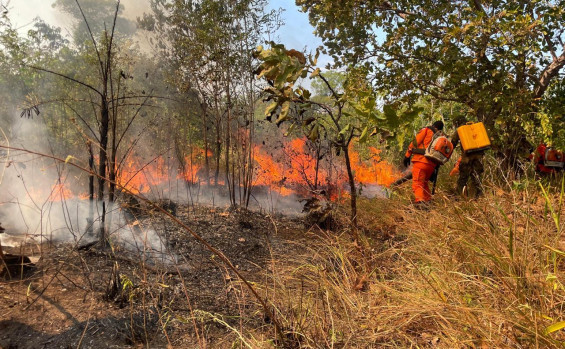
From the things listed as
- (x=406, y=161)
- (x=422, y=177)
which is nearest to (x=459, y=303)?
(x=422, y=177)

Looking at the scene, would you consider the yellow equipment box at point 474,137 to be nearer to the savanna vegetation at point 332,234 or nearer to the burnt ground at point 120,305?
the savanna vegetation at point 332,234

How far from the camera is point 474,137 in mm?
5188

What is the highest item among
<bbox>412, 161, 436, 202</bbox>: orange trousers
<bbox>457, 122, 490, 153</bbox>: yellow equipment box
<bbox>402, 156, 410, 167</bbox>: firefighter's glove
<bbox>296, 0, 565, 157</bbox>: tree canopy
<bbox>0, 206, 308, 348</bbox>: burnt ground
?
<bbox>296, 0, 565, 157</bbox>: tree canopy

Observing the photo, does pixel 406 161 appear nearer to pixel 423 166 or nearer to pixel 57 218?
pixel 423 166

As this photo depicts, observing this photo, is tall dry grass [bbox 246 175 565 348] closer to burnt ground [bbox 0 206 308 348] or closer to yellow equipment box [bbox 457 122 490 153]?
burnt ground [bbox 0 206 308 348]

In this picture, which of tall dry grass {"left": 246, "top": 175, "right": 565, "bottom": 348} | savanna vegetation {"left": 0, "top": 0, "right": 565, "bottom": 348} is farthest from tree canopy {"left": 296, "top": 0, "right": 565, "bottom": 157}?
tall dry grass {"left": 246, "top": 175, "right": 565, "bottom": 348}

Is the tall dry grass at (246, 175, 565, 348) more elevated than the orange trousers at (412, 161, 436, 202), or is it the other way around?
the orange trousers at (412, 161, 436, 202)

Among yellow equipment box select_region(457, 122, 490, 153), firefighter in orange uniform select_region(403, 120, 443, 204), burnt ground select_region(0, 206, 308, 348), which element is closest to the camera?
burnt ground select_region(0, 206, 308, 348)

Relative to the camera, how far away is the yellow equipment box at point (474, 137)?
16.7 feet

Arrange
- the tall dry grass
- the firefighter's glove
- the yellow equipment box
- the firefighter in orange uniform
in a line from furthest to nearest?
the firefighter's glove < the firefighter in orange uniform < the yellow equipment box < the tall dry grass

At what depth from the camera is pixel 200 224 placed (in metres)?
A: 5.90

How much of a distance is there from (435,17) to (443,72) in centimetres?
91

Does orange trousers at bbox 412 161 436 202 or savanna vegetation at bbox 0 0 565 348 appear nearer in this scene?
savanna vegetation at bbox 0 0 565 348

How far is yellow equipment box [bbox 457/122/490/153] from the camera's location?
5.10 m
